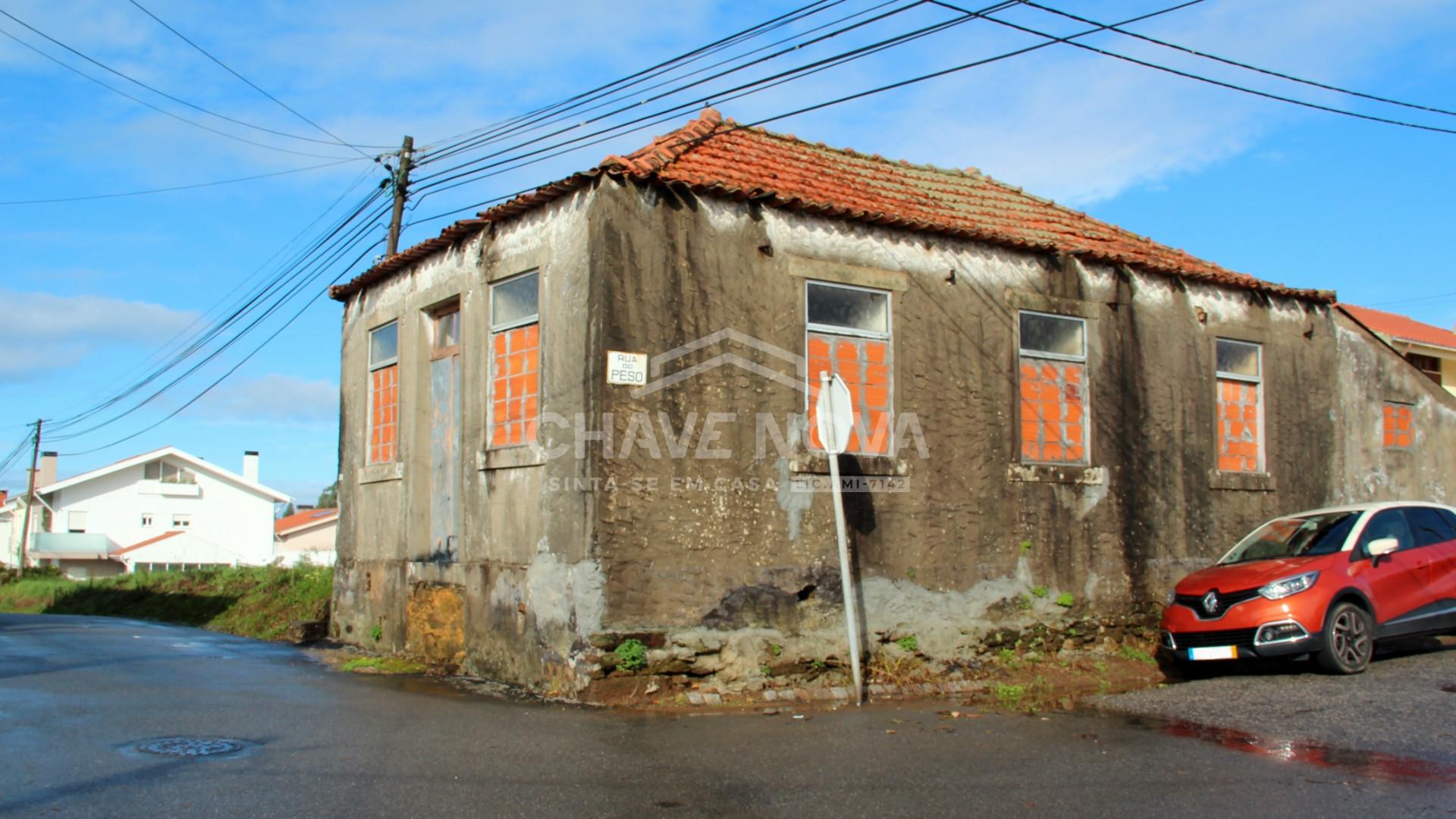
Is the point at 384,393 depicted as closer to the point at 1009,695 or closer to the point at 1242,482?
the point at 1009,695

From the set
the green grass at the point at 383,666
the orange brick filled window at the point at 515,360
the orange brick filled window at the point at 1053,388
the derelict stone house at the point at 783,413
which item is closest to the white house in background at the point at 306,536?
the derelict stone house at the point at 783,413

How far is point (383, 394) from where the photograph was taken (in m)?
13.8

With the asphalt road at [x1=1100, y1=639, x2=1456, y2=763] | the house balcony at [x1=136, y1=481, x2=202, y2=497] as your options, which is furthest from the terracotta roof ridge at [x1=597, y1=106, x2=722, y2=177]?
the house balcony at [x1=136, y1=481, x2=202, y2=497]

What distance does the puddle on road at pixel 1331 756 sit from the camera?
6680 millimetres

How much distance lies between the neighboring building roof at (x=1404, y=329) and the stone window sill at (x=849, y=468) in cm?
1619

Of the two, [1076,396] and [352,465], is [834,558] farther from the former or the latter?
[352,465]

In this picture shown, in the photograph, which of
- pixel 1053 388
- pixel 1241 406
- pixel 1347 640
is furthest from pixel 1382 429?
pixel 1347 640

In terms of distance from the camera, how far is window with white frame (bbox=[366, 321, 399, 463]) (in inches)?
532

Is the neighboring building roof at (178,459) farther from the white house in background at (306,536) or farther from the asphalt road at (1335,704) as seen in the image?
the asphalt road at (1335,704)

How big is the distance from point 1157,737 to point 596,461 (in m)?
4.77

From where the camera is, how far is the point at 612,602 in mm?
9594

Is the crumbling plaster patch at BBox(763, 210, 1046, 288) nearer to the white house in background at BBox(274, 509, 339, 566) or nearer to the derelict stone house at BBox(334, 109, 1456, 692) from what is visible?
the derelict stone house at BBox(334, 109, 1456, 692)

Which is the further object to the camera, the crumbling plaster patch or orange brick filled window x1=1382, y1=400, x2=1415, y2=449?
orange brick filled window x1=1382, y1=400, x2=1415, y2=449

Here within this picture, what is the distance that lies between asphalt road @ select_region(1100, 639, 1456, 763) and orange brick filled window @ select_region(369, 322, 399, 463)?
835 centimetres
